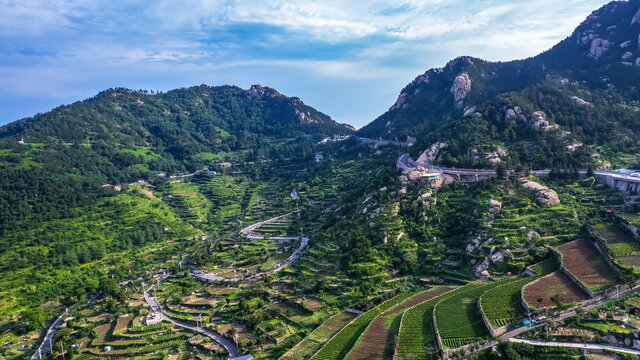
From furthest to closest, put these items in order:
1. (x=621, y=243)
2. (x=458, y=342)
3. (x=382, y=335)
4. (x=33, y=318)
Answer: (x=33, y=318), (x=621, y=243), (x=382, y=335), (x=458, y=342)

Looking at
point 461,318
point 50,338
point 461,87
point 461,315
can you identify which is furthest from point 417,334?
A: point 461,87

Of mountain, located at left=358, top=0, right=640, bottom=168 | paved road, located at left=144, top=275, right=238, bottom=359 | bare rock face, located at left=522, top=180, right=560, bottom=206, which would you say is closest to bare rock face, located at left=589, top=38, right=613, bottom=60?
mountain, located at left=358, top=0, right=640, bottom=168

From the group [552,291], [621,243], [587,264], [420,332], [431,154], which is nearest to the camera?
[420,332]

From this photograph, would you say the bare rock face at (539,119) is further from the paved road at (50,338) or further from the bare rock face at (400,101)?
the paved road at (50,338)

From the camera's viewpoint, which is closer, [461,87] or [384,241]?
[384,241]

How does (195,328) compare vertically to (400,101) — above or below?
below

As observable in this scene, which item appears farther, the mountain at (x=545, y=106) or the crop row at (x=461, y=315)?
the mountain at (x=545, y=106)

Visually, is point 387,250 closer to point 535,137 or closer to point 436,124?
point 535,137

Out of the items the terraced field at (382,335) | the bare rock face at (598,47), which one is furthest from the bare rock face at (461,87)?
the terraced field at (382,335)

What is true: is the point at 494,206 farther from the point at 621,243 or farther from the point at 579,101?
the point at 579,101
